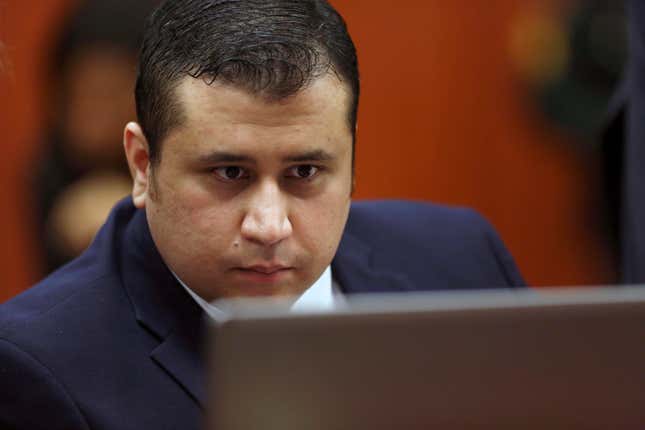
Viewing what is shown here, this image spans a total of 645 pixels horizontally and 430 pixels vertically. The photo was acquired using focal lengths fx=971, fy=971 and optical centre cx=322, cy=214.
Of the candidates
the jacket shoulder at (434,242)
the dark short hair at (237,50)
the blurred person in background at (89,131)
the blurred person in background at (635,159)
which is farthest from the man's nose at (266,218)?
the blurred person in background at (89,131)

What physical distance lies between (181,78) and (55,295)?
0.37 metres

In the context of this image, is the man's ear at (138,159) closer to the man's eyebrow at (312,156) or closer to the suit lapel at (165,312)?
the suit lapel at (165,312)

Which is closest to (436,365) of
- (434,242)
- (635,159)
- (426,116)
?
(434,242)

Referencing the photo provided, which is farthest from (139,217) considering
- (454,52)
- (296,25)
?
(454,52)

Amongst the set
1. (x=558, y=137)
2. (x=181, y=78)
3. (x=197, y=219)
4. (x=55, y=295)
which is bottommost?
(x=558, y=137)

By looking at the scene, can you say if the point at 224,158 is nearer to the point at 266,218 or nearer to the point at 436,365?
the point at 266,218

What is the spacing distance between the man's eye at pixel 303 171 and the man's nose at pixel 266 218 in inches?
1.6

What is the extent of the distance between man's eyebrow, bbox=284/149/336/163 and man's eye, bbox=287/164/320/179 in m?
Result: 0.02

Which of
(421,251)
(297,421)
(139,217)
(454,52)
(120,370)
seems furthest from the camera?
(454,52)

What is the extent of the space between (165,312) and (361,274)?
16.2 inches

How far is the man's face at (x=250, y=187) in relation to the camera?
50.4 inches

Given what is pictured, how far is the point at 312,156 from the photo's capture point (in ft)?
4.34

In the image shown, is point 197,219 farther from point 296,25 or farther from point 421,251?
point 421,251

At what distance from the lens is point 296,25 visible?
1332 millimetres
